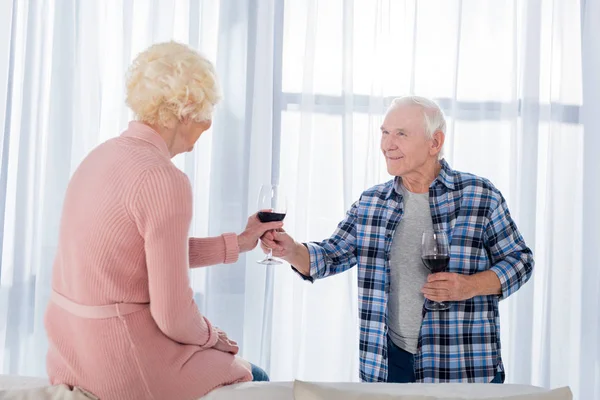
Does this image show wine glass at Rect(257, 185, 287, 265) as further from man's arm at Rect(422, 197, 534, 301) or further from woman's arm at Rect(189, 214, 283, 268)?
man's arm at Rect(422, 197, 534, 301)

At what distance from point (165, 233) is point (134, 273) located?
0.16 meters

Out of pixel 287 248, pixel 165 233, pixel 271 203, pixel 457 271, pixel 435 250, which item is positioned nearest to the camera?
pixel 165 233

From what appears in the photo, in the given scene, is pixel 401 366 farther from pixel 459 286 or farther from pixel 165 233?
pixel 165 233

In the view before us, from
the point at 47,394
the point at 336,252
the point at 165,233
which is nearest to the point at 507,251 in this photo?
the point at 336,252

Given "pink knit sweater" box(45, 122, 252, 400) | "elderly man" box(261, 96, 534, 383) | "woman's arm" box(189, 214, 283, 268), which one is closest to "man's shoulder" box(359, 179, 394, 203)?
"elderly man" box(261, 96, 534, 383)

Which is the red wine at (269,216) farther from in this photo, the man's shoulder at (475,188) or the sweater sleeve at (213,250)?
the man's shoulder at (475,188)

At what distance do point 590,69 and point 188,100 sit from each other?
8.00ft

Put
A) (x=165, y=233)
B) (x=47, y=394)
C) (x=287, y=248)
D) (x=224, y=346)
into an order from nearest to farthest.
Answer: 1. (x=165, y=233)
2. (x=47, y=394)
3. (x=224, y=346)
4. (x=287, y=248)

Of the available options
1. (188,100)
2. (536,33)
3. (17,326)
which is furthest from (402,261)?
(17,326)

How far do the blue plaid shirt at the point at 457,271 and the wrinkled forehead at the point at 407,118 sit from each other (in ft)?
0.62

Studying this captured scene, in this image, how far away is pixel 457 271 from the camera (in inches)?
89.3

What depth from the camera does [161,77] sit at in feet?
5.66

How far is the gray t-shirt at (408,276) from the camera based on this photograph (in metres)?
2.30

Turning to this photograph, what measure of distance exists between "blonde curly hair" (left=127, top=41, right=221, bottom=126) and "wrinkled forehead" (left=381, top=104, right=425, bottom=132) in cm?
84
